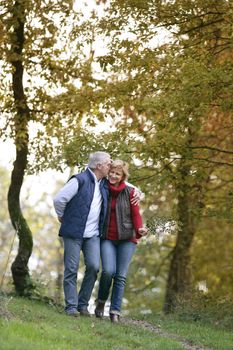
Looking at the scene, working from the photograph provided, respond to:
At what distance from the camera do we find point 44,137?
15547mm

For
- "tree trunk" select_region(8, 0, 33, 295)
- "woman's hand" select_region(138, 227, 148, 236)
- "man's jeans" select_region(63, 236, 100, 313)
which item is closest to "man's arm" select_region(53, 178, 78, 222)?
"man's jeans" select_region(63, 236, 100, 313)

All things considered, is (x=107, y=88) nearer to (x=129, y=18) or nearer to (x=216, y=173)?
(x=129, y=18)

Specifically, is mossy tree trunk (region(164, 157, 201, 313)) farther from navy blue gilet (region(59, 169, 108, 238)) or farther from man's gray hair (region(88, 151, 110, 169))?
navy blue gilet (region(59, 169, 108, 238))

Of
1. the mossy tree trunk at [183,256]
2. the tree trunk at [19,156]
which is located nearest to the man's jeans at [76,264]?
the tree trunk at [19,156]

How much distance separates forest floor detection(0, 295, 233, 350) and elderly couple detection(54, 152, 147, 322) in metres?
0.63

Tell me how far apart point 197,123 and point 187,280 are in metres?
8.10

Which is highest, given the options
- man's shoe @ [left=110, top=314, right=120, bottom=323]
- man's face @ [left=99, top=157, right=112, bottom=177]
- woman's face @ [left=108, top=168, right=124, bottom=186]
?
man's face @ [left=99, top=157, right=112, bottom=177]

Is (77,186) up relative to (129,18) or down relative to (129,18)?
down

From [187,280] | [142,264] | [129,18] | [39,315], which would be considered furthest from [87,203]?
[142,264]

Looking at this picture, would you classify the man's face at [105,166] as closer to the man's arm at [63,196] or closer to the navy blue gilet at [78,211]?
the navy blue gilet at [78,211]

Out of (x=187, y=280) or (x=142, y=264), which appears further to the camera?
(x=142, y=264)

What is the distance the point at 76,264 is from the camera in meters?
10.8

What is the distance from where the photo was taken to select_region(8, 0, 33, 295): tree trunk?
14.0 metres

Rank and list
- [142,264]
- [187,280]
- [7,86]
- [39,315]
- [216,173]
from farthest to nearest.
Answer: [142,264]
[216,173]
[187,280]
[7,86]
[39,315]
